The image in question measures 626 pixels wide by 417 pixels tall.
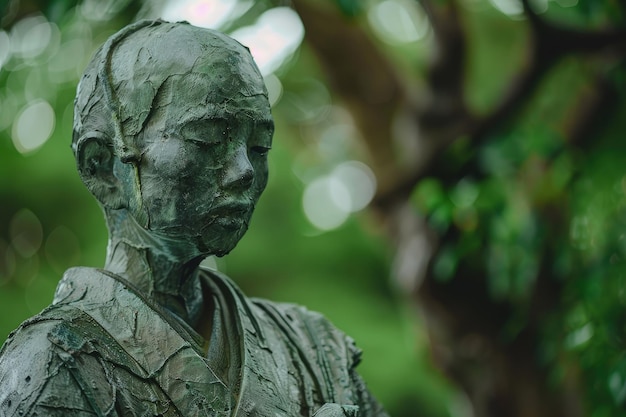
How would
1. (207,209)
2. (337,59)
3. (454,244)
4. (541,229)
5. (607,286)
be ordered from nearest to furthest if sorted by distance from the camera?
(207,209)
(607,286)
(541,229)
(454,244)
(337,59)

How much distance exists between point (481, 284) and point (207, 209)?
2912 millimetres

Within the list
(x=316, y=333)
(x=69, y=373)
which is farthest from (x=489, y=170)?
(x=69, y=373)

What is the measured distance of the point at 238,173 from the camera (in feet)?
6.08

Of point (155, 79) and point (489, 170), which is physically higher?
point (489, 170)

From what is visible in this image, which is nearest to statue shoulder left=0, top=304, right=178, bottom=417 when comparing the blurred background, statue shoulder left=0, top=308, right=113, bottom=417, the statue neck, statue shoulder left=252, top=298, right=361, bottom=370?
statue shoulder left=0, top=308, right=113, bottom=417

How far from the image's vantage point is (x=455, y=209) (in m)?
3.85

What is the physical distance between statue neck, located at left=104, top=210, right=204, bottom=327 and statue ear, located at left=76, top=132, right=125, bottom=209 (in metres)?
0.04

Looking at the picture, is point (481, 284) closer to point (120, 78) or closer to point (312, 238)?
point (120, 78)

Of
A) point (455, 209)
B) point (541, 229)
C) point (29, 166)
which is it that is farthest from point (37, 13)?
point (29, 166)

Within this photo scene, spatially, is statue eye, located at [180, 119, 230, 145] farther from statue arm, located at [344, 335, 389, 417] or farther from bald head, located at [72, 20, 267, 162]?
statue arm, located at [344, 335, 389, 417]

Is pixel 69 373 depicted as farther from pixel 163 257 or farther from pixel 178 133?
pixel 178 133

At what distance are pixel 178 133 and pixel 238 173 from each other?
12 cm

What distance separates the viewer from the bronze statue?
1756mm

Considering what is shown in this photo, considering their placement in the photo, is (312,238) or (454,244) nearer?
(454,244)
